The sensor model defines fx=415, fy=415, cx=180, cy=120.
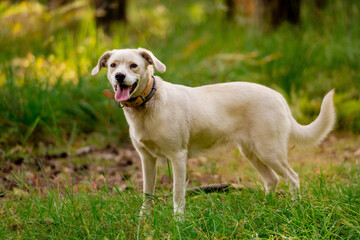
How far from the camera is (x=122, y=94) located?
3107mm

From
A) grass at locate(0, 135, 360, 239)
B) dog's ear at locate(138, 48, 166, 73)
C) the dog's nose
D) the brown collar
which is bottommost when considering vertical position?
grass at locate(0, 135, 360, 239)

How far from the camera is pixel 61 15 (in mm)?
7941

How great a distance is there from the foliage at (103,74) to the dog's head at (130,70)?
1136 mm

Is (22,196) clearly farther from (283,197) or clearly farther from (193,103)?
(283,197)

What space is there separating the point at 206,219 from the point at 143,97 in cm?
106

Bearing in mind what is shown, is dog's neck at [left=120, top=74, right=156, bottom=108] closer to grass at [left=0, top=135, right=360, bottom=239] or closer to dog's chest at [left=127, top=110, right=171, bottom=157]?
dog's chest at [left=127, top=110, right=171, bottom=157]

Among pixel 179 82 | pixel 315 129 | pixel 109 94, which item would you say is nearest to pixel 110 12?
pixel 179 82

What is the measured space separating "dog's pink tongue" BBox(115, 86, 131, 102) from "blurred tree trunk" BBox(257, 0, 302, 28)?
616 cm

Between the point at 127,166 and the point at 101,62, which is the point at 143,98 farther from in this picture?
the point at 127,166

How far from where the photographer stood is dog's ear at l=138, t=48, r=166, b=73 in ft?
10.5

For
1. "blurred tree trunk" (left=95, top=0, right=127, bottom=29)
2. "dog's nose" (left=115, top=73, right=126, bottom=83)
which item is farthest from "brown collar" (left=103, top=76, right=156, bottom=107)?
"blurred tree trunk" (left=95, top=0, right=127, bottom=29)

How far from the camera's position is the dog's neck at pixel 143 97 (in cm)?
324

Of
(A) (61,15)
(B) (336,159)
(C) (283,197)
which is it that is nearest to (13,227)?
(C) (283,197)

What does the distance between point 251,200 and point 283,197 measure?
0.82ft
